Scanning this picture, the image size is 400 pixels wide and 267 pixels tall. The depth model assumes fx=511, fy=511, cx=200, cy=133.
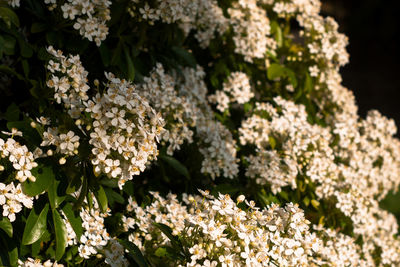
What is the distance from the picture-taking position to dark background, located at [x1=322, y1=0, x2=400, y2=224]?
1130 cm

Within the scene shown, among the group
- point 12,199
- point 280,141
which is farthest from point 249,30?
point 12,199

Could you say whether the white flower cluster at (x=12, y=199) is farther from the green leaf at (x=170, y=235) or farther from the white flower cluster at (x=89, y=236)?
the green leaf at (x=170, y=235)

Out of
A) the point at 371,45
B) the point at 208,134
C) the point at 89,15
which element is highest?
the point at 371,45

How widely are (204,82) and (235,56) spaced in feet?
0.94

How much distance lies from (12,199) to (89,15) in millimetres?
958

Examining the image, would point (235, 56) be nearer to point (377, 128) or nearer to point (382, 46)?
point (377, 128)

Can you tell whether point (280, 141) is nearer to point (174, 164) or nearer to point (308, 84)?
point (308, 84)

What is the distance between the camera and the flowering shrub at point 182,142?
1938 millimetres

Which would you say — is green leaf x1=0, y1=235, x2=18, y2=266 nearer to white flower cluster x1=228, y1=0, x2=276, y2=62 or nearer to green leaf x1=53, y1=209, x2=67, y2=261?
green leaf x1=53, y1=209, x2=67, y2=261

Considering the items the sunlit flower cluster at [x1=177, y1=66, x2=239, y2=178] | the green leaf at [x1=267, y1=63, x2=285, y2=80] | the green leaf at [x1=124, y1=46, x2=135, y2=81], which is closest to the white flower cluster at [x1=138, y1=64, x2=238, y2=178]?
the sunlit flower cluster at [x1=177, y1=66, x2=239, y2=178]

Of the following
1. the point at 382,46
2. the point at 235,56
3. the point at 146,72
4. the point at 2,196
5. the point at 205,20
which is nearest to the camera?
the point at 2,196

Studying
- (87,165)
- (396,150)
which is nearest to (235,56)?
(396,150)

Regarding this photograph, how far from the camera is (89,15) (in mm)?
2371

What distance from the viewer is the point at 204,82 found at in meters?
3.64
